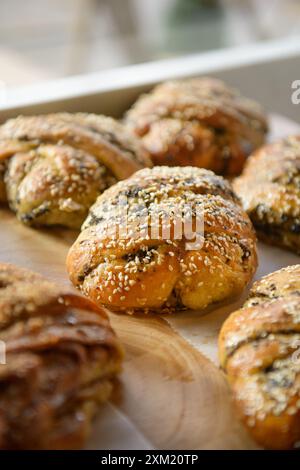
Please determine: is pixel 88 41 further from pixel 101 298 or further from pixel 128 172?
pixel 101 298

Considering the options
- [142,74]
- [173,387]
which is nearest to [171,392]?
[173,387]

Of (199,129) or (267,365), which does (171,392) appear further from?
(199,129)

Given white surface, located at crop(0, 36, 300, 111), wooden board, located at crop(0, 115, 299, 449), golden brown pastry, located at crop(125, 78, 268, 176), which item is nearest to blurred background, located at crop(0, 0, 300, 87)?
white surface, located at crop(0, 36, 300, 111)

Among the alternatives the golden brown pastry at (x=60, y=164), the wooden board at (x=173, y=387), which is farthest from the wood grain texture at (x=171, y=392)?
the golden brown pastry at (x=60, y=164)

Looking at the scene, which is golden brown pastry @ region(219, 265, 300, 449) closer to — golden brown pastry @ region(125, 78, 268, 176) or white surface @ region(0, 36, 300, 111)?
golden brown pastry @ region(125, 78, 268, 176)

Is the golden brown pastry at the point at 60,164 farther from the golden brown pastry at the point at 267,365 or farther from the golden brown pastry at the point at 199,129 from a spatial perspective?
the golden brown pastry at the point at 267,365

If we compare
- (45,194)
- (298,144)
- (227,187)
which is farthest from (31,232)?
(298,144)
